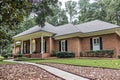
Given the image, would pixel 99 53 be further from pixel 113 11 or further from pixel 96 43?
pixel 113 11

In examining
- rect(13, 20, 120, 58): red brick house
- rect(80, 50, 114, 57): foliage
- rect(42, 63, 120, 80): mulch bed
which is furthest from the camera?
rect(13, 20, 120, 58): red brick house

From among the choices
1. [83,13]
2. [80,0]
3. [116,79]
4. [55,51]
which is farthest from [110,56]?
[80,0]

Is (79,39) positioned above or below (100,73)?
above

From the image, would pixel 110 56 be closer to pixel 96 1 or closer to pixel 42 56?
pixel 42 56

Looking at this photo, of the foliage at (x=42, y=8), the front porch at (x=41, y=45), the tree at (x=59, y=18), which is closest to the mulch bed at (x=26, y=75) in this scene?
the foliage at (x=42, y=8)

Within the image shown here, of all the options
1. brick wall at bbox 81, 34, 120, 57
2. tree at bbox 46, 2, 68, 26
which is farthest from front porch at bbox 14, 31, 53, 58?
tree at bbox 46, 2, 68, 26

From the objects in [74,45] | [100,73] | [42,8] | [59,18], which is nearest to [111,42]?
[74,45]

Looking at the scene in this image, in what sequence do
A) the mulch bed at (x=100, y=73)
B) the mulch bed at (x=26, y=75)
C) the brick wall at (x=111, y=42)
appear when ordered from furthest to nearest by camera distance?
the brick wall at (x=111, y=42), the mulch bed at (x=26, y=75), the mulch bed at (x=100, y=73)

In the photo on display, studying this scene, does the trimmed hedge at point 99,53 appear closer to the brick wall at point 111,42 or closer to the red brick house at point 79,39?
the red brick house at point 79,39

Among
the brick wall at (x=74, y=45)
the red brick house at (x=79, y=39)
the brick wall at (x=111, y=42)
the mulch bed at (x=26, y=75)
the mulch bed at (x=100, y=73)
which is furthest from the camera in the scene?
the brick wall at (x=74, y=45)

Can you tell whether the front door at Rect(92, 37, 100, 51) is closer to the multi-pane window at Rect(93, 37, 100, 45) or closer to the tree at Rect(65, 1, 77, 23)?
the multi-pane window at Rect(93, 37, 100, 45)

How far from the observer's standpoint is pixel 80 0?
2411 inches

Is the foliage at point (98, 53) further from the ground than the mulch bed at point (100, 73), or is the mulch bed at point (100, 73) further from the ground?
the foliage at point (98, 53)

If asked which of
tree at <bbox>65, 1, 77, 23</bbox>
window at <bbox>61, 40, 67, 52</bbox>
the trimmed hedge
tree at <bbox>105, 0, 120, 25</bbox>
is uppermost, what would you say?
tree at <bbox>65, 1, 77, 23</bbox>
